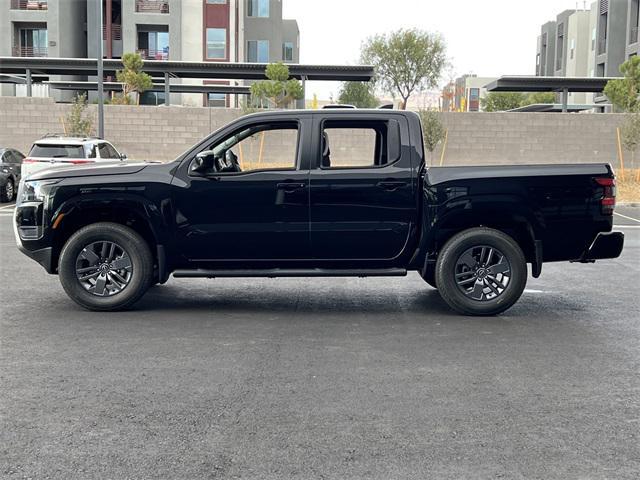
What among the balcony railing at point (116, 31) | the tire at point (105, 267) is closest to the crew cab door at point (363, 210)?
the tire at point (105, 267)

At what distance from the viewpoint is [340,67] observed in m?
39.1

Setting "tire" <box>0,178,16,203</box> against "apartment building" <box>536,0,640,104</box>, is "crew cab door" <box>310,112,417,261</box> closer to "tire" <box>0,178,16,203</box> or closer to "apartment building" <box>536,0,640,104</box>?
"tire" <box>0,178,16,203</box>

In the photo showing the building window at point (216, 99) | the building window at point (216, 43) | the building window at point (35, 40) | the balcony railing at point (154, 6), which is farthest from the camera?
the building window at point (216, 99)

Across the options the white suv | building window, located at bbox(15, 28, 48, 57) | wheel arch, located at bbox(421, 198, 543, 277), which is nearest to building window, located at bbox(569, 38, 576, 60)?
building window, located at bbox(15, 28, 48, 57)

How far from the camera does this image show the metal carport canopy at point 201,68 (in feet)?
128

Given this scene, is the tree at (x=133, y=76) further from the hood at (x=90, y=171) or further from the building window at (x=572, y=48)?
the building window at (x=572, y=48)

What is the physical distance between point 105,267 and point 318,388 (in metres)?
3.53

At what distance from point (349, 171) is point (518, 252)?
6.15ft

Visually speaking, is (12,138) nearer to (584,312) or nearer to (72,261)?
(72,261)

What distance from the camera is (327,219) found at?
8.27m

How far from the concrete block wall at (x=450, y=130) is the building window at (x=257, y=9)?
32.0m

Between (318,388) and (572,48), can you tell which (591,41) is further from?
(318,388)

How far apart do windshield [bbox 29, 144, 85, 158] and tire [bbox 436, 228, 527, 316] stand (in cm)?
1392

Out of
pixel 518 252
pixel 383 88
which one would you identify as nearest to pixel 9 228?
pixel 518 252
